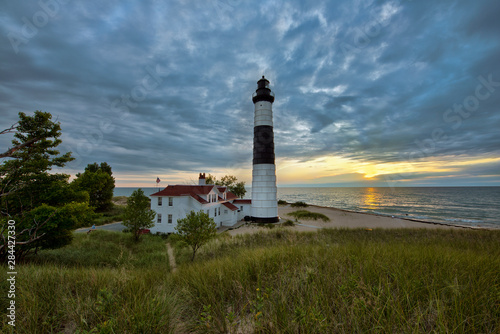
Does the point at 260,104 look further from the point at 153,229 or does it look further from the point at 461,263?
the point at 461,263

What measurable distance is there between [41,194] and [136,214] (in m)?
8.71

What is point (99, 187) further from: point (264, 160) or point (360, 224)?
point (360, 224)

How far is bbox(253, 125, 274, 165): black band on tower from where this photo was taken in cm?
2539

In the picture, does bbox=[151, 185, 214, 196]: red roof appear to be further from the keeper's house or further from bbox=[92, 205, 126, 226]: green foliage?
bbox=[92, 205, 126, 226]: green foliage

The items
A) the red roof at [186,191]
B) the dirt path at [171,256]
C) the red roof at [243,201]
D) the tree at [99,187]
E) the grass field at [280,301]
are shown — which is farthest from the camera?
the tree at [99,187]

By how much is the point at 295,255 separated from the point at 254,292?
2.01m

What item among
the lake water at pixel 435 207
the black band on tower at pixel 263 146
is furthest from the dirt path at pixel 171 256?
the lake water at pixel 435 207

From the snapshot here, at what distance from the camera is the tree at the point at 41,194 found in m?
11.0

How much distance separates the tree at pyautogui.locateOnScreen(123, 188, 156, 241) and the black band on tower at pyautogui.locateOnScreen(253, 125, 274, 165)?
14448 millimetres

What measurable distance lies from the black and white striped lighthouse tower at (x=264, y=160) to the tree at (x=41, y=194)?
704 inches

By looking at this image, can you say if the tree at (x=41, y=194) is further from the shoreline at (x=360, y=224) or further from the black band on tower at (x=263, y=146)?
the black band on tower at (x=263, y=146)

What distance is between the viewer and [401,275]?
11.8ft

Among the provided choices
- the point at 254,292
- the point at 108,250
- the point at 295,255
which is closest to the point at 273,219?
the point at 108,250

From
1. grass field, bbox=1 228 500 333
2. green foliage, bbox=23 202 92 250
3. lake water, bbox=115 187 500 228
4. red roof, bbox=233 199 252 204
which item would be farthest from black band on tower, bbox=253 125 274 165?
lake water, bbox=115 187 500 228
